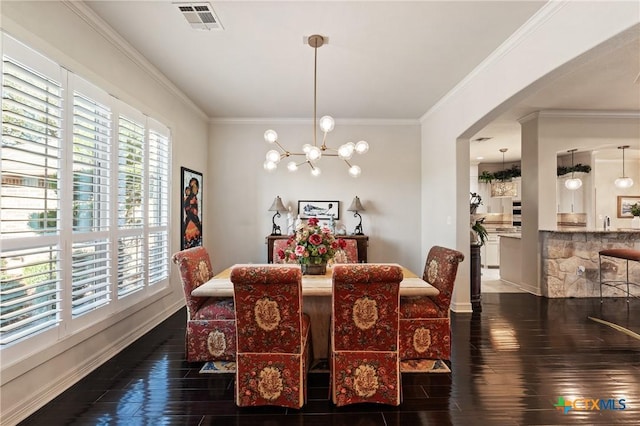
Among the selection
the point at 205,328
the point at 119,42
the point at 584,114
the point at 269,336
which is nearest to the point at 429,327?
the point at 269,336

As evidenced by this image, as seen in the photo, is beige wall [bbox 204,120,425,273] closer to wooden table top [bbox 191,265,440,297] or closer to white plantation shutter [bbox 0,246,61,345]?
wooden table top [bbox 191,265,440,297]

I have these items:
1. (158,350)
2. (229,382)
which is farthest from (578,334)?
(158,350)

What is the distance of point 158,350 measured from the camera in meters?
2.99

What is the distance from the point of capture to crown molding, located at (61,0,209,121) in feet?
7.79

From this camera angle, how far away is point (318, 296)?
2.54 m

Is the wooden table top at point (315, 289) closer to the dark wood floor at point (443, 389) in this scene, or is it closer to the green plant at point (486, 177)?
the dark wood floor at point (443, 389)

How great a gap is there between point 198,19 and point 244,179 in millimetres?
2951

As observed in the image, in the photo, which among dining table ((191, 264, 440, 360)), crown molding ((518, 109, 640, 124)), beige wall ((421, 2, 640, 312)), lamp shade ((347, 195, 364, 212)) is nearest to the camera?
beige wall ((421, 2, 640, 312))

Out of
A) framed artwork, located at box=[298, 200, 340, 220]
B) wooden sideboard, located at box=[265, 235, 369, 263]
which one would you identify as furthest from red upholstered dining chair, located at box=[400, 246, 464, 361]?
framed artwork, located at box=[298, 200, 340, 220]

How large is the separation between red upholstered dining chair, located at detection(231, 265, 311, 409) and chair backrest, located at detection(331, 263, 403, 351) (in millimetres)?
251

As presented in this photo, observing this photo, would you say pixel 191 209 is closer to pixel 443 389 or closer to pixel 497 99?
pixel 443 389

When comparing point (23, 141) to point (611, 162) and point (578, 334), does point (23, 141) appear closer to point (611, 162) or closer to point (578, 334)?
point (578, 334)

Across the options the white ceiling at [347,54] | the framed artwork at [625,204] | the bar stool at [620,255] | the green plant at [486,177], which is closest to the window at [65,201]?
the white ceiling at [347,54]

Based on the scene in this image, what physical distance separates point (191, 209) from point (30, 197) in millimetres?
2546
